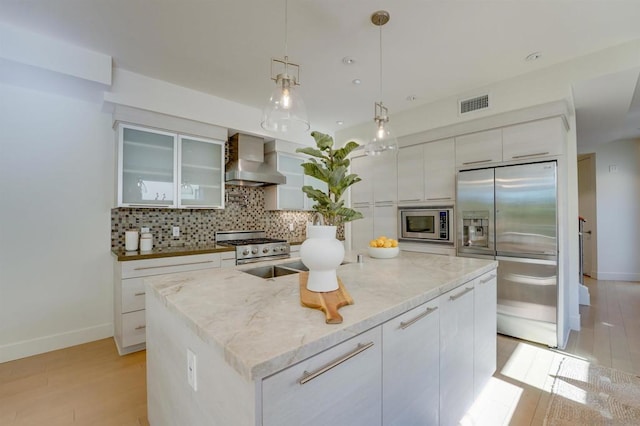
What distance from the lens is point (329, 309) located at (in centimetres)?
99

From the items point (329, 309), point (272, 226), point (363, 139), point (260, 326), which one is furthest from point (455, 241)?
point (260, 326)

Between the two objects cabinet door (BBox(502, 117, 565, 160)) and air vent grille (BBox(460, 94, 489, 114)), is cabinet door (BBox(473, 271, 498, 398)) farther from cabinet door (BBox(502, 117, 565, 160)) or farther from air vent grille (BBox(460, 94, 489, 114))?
air vent grille (BBox(460, 94, 489, 114))

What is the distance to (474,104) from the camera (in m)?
3.28

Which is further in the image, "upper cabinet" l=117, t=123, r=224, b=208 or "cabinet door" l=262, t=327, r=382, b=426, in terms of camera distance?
"upper cabinet" l=117, t=123, r=224, b=208

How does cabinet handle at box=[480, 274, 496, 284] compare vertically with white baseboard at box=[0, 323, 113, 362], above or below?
above

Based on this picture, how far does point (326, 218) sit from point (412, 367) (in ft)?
2.47

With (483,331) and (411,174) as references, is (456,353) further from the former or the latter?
(411,174)

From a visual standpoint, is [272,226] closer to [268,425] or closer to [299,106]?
[299,106]

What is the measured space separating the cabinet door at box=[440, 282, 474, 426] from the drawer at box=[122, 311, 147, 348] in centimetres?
246

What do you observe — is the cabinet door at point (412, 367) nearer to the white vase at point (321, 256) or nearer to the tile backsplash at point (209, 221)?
the white vase at point (321, 256)

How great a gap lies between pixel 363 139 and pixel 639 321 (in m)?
4.13

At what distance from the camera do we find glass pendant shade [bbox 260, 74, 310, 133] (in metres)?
1.55

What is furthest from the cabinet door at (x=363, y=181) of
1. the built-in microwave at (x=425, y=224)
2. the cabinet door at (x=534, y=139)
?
the cabinet door at (x=534, y=139)

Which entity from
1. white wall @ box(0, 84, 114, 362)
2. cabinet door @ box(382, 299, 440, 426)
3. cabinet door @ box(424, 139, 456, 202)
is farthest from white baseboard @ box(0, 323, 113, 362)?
cabinet door @ box(424, 139, 456, 202)
